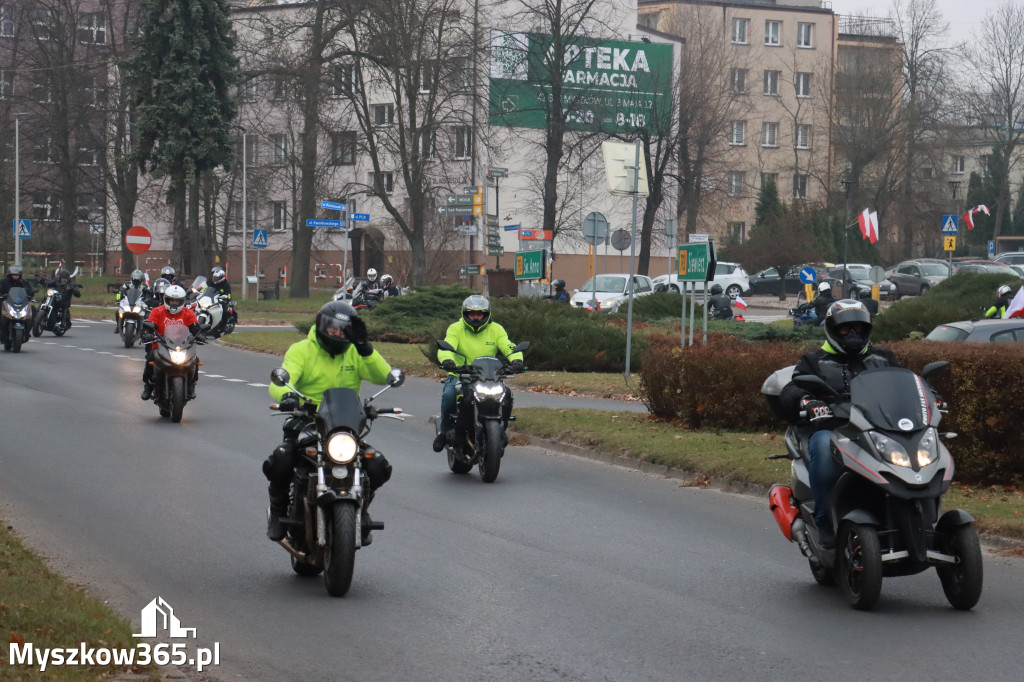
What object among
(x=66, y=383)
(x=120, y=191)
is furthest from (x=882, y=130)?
(x=66, y=383)

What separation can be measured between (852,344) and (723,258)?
62192 mm

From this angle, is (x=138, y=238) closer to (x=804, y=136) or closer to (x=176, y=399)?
(x=176, y=399)

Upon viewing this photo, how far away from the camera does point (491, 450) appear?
1295cm

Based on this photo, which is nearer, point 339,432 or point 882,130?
point 339,432

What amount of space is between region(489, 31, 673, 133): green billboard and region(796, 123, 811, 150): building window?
648 inches

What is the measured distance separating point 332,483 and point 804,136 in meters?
84.8

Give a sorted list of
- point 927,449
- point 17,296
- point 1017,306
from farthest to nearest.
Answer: point 17,296, point 1017,306, point 927,449

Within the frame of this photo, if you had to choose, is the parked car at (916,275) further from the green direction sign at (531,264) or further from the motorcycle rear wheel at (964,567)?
the motorcycle rear wheel at (964,567)

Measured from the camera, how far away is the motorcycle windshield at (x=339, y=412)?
7766 millimetres

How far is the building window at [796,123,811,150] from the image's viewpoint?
88.8 metres

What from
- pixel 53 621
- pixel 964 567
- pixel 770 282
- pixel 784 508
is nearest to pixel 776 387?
pixel 784 508

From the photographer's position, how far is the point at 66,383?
22406 mm

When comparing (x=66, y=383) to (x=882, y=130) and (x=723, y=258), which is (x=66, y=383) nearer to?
(x=723, y=258)

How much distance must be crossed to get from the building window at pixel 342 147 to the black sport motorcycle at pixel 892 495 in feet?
142
